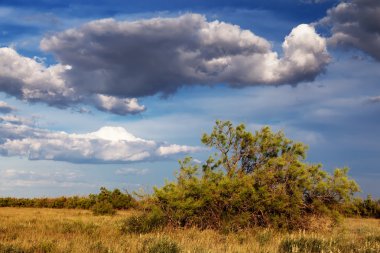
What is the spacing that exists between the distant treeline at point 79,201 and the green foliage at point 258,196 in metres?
19.4

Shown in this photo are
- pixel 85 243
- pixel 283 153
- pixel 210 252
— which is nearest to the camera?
pixel 210 252

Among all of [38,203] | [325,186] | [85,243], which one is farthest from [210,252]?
[38,203]

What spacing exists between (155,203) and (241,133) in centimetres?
473

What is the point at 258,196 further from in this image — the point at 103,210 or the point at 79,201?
the point at 79,201

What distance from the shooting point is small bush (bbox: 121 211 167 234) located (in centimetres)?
1719

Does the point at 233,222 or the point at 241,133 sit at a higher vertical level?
the point at 241,133

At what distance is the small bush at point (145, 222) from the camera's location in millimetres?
17188

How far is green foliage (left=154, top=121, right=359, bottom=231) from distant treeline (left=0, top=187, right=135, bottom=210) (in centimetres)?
1940

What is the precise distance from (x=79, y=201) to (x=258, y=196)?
26.2 meters

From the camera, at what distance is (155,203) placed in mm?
17922

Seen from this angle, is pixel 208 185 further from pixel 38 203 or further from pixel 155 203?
pixel 38 203

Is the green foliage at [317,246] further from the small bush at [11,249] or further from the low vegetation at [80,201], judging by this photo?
the low vegetation at [80,201]

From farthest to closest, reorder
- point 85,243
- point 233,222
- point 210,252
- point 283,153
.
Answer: point 283,153
point 233,222
point 85,243
point 210,252

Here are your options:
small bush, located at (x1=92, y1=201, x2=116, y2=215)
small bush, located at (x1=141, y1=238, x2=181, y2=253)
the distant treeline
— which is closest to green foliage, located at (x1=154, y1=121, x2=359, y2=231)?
small bush, located at (x1=141, y1=238, x2=181, y2=253)
